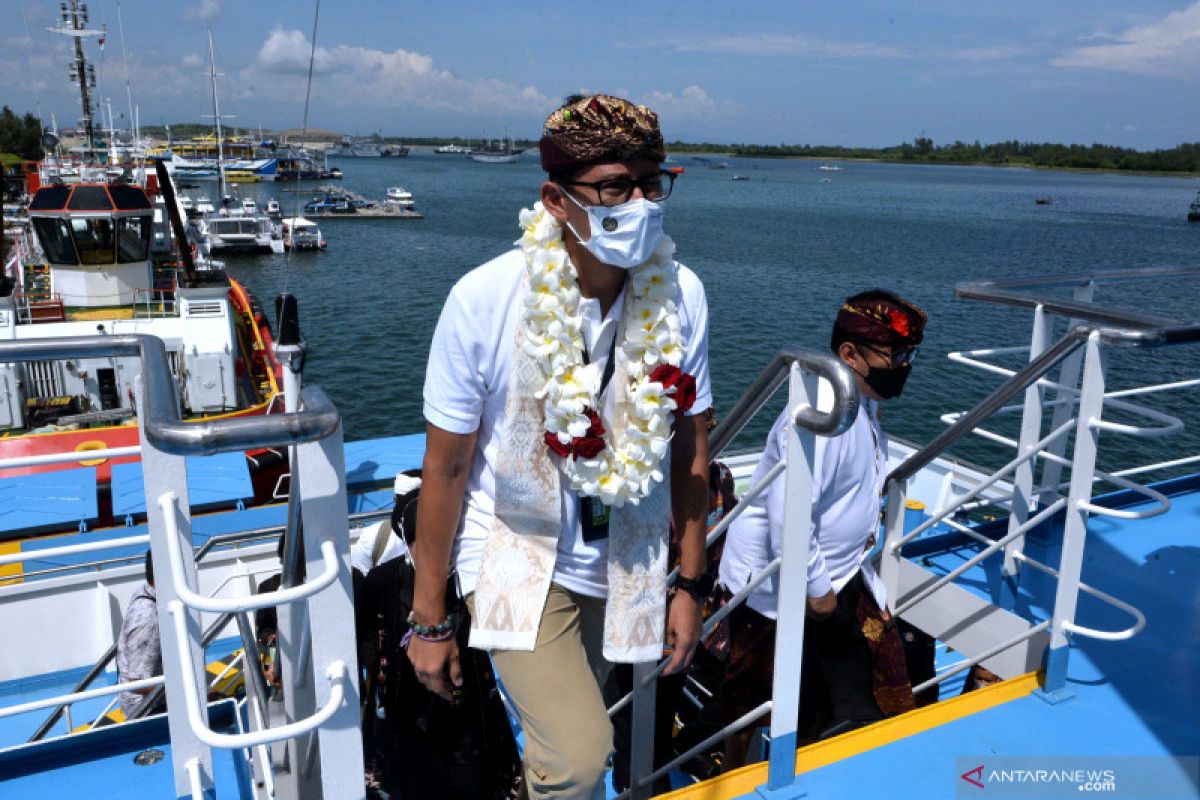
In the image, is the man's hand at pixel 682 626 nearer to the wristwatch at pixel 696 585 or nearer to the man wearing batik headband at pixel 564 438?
the wristwatch at pixel 696 585

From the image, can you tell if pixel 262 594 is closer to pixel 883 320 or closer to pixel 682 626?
A: pixel 682 626

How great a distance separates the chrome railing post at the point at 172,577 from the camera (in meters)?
1.59

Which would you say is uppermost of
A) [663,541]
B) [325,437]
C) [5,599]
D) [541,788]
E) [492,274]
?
[492,274]

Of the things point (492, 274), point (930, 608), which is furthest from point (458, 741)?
point (930, 608)

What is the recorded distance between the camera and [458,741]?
232 centimetres

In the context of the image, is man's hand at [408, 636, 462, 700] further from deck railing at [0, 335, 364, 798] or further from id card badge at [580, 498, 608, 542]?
id card badge at [580, 498, 608, 542]

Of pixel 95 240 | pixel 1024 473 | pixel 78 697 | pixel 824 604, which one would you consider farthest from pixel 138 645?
pixel 95 240

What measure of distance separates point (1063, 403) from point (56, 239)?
16225 mm

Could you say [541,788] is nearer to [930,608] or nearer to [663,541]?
[663,541]

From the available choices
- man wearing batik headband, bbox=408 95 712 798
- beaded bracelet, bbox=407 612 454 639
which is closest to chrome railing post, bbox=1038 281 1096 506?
man wearing batik headband, bbox=408 95 712 798

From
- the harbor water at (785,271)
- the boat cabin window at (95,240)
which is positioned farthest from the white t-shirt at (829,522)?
the boat cabin window at (95,240)

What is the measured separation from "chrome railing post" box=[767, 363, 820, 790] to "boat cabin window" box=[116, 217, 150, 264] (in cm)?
1599

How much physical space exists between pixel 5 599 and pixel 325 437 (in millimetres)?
4902

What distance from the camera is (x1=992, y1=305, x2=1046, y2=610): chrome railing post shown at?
3.11 m
